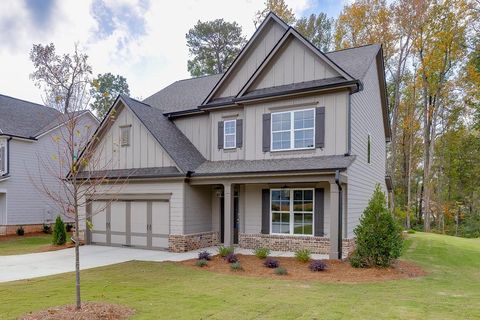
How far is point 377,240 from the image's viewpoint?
1013 centimetres

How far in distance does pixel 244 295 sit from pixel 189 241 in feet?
22.6

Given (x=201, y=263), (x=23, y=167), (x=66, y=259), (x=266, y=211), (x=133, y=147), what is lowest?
(x=66, y=259)

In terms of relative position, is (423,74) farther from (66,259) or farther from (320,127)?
(66,259)

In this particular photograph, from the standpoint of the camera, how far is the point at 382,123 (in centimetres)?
1920

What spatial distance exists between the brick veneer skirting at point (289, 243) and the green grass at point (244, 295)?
3231 mm

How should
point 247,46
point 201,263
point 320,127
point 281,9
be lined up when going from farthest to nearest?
point 281,9 < point 247,46 < point 320,127 < point 201,263

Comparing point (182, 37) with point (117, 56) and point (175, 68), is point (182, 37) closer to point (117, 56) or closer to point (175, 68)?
point (175, 68)

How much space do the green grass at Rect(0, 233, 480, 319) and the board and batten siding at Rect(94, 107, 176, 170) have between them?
17.5 ft

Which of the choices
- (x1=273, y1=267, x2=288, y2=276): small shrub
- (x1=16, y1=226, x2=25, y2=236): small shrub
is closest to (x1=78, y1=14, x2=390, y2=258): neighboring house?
(x1=273, y1=267, x2=288, y2=276): small shrub

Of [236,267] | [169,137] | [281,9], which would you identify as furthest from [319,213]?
[281,9]

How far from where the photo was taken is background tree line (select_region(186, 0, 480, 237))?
80.5 feet

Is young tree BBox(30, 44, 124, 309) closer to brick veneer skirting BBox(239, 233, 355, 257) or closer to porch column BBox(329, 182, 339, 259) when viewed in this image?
brick veneer skirting BBox(239, 233, 355, 257)

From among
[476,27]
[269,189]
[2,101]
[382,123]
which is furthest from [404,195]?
[2,101]

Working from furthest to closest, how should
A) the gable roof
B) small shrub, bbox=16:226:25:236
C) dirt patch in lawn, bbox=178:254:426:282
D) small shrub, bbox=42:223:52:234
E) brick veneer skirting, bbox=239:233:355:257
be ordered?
small shrub, bbox=42:223:52:234, the gable roof, small shrub, bbox=16:226:25:236, brick veneer skirting, bbox=239:233:355:257, dirt patch in lawn, bbox=178:254:426:282
